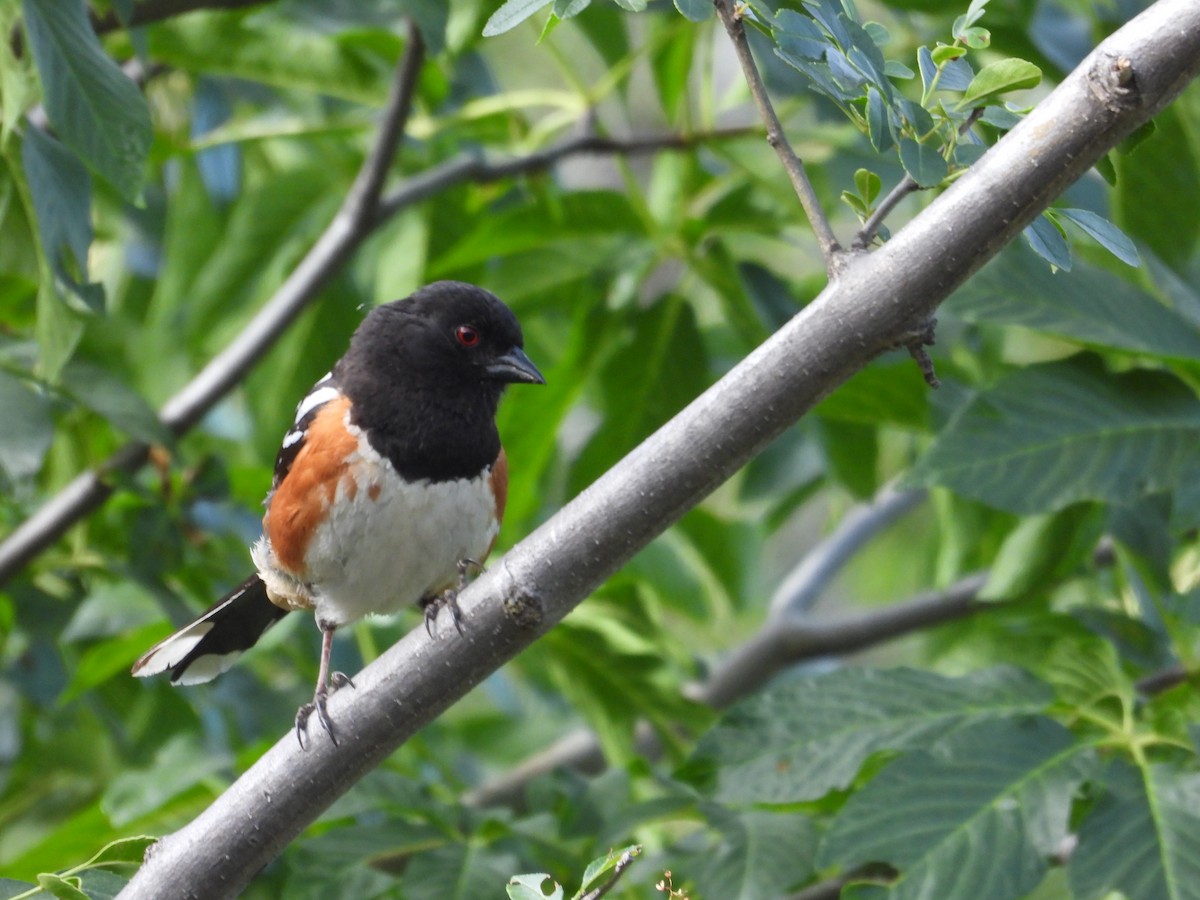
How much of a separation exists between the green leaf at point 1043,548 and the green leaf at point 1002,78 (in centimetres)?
163

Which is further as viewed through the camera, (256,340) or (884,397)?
(256,340)

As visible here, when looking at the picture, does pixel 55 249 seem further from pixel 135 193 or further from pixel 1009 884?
pixel 1009 884

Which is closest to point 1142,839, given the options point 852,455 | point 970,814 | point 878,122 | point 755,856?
point 970,814

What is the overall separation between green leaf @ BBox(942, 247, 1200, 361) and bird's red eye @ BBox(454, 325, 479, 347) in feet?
3.61

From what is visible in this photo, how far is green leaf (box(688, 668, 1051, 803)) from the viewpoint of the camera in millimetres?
2621

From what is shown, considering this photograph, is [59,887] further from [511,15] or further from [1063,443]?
[1063,443]

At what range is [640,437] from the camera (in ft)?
12.5

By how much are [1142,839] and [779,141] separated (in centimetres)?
139

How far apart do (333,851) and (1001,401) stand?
1.63 meters

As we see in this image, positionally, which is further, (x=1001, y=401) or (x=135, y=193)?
(x=1001, y=401)

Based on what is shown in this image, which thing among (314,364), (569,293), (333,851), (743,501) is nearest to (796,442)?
(743,501)

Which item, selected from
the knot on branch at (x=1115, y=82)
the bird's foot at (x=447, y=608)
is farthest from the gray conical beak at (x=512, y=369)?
the knot on branch at (x=1115, y=82)

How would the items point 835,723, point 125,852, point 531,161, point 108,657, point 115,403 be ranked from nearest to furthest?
point 125,852
point 835,723
point 115,403
point 108,657
point 531,161

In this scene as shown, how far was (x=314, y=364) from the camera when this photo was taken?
13.5ft
